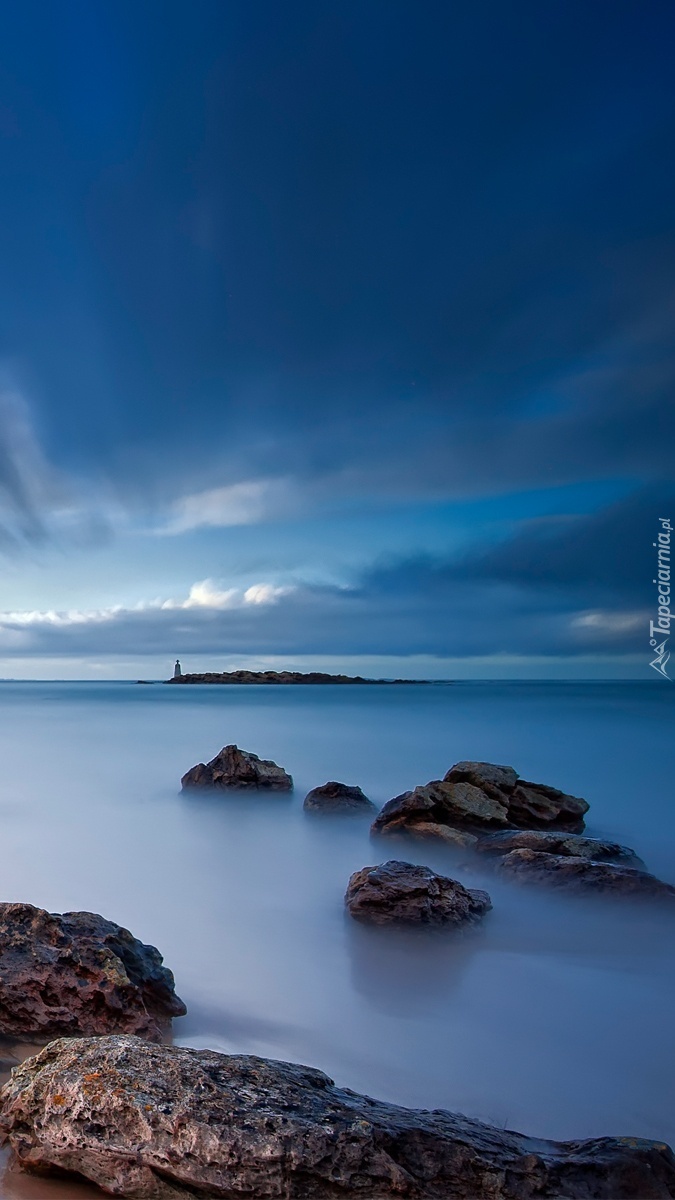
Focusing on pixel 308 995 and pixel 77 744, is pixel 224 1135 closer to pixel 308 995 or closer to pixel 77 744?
pixel 308 995

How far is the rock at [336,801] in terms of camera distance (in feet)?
40.7

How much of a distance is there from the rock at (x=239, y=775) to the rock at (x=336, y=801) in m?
1.98

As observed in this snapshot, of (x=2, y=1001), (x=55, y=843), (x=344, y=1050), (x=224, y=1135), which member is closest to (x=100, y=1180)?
(x=224, y=1135)

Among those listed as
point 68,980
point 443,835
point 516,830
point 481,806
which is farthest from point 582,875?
point 68,980

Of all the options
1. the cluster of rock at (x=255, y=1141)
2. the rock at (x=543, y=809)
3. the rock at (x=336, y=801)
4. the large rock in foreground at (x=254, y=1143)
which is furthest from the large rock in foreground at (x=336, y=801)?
the large rock in foreground at (x=254, y=1143)

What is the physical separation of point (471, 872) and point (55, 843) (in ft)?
20.8

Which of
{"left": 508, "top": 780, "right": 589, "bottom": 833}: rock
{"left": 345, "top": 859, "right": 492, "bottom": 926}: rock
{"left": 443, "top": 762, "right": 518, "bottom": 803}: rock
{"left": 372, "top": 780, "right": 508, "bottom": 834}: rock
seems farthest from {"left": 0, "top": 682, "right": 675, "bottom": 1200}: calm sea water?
{"left": 443, "top": 762, "right": 518, "bottom": 803}: rock

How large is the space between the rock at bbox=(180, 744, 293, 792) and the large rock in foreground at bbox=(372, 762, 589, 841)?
4160 millimetres

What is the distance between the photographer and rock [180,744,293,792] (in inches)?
563

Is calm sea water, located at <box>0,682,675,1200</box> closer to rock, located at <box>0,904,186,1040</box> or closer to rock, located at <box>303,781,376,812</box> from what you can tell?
rock, located at <box>303,781,376,812</box>

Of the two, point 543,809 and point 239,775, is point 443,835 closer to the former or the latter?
point 543,809

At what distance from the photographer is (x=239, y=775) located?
46.8ft

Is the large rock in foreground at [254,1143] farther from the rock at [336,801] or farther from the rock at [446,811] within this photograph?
the rock at [336,801]

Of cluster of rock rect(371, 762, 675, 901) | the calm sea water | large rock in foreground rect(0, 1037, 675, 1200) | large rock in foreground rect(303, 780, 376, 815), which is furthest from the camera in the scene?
large rock in foreground rect(303, 780, 376, 815)
